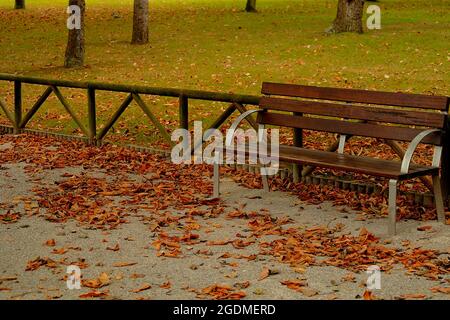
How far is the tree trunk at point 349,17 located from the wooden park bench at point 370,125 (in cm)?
1375

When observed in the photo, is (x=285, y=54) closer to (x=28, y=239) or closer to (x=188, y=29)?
(x=188, y=29)

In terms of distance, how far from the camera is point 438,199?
347 inches

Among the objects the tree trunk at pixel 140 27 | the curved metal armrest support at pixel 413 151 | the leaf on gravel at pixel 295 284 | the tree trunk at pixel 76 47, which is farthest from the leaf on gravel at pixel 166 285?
the tree trunk at pixel 140 27

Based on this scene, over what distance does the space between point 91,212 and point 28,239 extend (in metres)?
1.08

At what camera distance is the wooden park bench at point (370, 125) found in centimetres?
858

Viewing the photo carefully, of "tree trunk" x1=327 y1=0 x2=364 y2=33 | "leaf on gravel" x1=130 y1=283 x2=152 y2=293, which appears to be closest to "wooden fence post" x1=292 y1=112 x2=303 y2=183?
"leaf on gravel" x1=130 y1=283 x2=152 y2=293

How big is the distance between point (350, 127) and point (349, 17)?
49.3 ft

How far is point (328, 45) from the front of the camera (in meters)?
22.9

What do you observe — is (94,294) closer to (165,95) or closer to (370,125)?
(370,125)

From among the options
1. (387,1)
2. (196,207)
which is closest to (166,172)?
(196,207)

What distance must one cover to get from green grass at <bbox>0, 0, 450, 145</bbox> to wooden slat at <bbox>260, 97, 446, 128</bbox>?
4.39 metres

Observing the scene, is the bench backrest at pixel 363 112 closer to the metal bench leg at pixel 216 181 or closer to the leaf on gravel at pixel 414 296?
the metal bench leg at pixel 216 181

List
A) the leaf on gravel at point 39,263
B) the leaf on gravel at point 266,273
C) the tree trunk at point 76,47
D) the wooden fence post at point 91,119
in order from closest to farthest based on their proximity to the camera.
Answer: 1. the leaf on gravel at point 266,273
2. the leaf on gravel at point 39,263
3. the wooden fence post at point 91,119
4. the tree trunk at point 76,47

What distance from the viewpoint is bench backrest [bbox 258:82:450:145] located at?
346 inches
